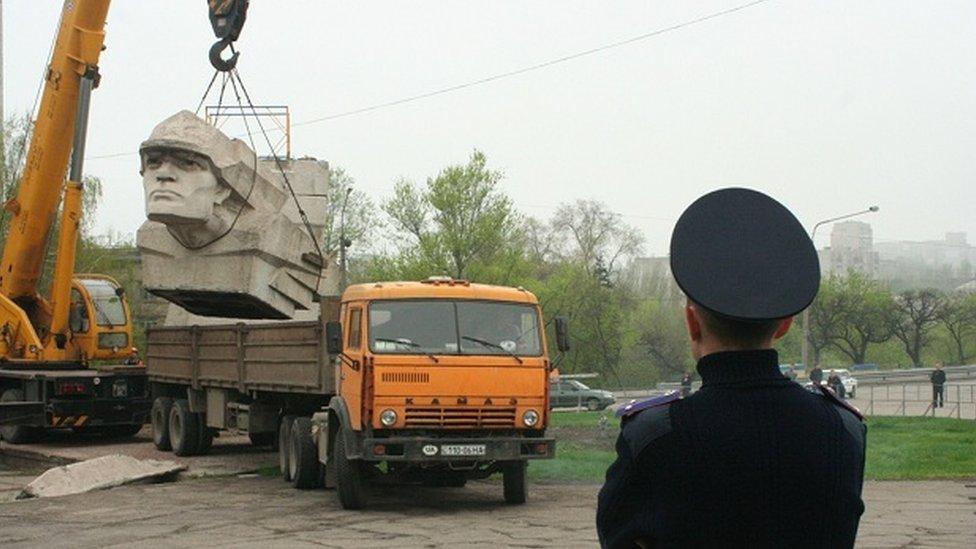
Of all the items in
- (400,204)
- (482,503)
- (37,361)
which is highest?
(400,204)

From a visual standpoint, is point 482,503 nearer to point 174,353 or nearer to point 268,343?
point 268,343

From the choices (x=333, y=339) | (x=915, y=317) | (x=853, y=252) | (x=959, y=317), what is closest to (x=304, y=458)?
(x=333, y=339)

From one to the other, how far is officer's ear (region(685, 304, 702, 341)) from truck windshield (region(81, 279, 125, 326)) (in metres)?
25.6

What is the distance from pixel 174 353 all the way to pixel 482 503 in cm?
918

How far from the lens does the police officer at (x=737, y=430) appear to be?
289 centimetres

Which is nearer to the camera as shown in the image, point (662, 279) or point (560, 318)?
point (560, 318)

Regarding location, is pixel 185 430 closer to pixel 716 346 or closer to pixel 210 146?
pixel 210 146

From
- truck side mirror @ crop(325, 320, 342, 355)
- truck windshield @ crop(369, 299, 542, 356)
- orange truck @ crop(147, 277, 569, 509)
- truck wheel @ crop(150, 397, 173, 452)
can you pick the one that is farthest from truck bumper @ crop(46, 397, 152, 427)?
truck windshield @ crop(369, 299, 542, 356)

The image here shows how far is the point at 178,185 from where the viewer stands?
2067 cm

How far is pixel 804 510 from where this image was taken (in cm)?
291

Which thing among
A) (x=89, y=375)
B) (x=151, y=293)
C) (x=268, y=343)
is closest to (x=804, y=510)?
(x=268, y=343)

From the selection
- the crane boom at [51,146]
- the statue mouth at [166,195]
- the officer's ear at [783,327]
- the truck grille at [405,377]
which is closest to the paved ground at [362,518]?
the truck grille at [405,377]

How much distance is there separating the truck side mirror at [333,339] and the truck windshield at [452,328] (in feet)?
1.97

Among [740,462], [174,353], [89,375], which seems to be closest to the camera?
[740,462]
